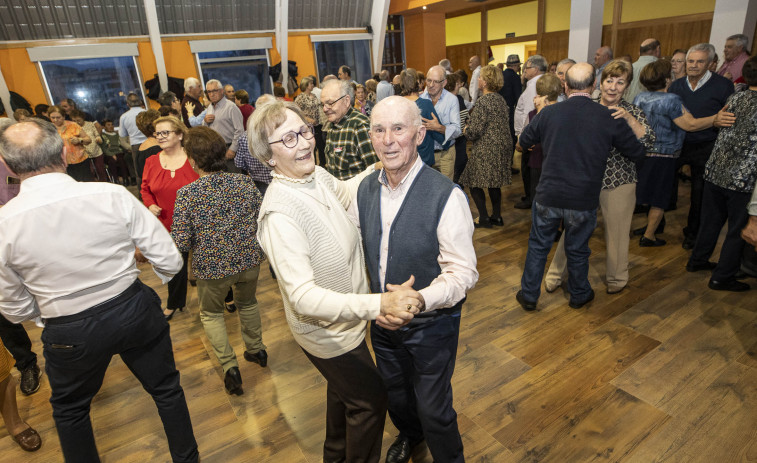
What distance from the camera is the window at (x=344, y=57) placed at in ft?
40.6

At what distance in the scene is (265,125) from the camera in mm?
1412

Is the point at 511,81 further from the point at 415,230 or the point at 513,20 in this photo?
the point at 513,20

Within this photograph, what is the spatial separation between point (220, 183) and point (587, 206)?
218cm

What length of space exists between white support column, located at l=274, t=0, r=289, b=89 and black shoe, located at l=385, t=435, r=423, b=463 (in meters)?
10.9

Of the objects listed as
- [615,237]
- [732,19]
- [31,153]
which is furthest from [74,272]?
[732,19]

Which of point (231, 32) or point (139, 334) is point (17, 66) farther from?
point (139, 334)

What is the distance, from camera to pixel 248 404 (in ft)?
7.98

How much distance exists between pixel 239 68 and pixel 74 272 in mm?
11198

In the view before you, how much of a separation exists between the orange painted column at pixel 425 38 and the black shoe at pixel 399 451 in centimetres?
1289

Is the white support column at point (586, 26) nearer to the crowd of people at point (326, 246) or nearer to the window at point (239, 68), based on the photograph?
the crowd of people at point (326, 246)

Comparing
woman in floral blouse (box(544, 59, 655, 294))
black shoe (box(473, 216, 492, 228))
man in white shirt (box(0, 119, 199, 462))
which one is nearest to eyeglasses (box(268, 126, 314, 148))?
man in white shirt (box(0, 119, 199, 462))

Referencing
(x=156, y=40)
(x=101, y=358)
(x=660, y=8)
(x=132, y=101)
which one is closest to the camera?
(x=101, y=358)

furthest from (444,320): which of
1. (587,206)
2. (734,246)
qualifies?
(734,246)

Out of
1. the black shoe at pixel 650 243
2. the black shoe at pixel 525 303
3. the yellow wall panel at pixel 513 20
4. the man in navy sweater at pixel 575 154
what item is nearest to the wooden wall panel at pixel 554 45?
the yellow wall panel at pixel 513 20
